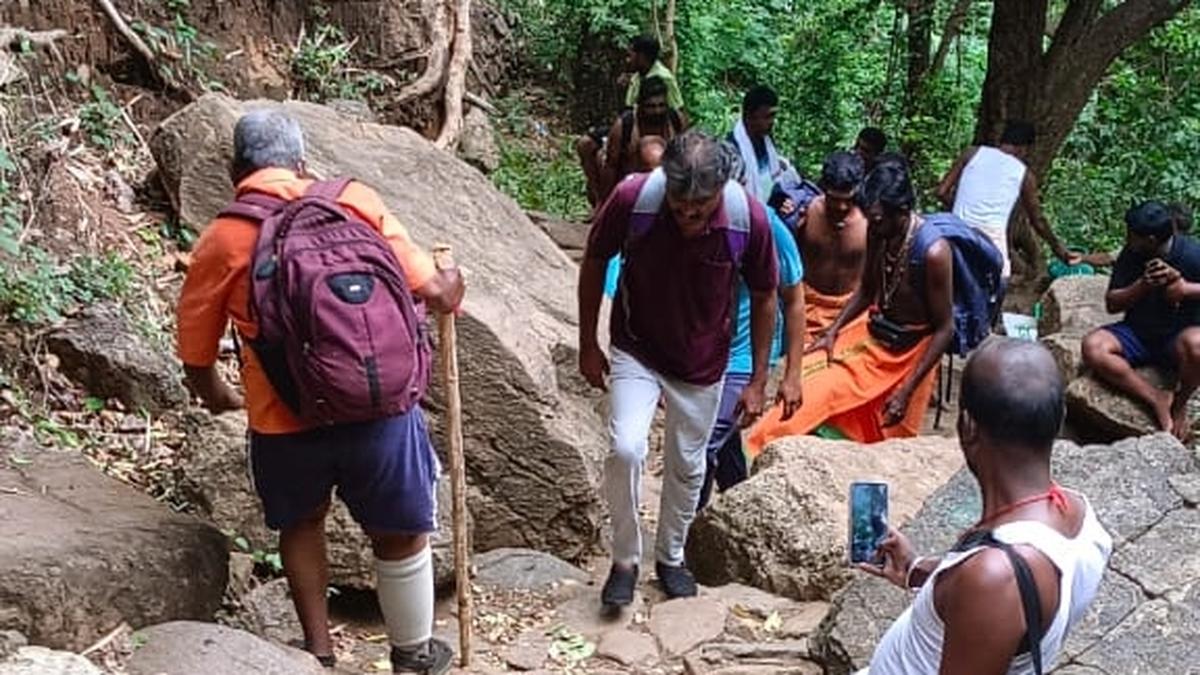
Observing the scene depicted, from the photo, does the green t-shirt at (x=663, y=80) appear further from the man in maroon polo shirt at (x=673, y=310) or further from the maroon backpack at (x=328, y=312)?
the maroon backpack at (x=328, y=312)

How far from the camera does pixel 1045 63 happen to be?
35.2 feet

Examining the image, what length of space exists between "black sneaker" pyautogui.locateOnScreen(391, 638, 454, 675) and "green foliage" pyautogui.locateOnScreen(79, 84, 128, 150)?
13.4 feet

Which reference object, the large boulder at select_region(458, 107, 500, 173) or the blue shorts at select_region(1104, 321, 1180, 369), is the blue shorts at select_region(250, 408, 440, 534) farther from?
the large boulder at select_region(458, 107, 500, 173)

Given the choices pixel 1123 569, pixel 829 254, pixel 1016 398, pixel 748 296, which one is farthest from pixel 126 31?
pixel 1016 398

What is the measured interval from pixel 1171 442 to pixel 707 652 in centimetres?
166

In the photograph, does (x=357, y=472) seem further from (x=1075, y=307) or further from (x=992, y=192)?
(x=1075, y=307)

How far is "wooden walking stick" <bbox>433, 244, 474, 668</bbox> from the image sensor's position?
13.1ft

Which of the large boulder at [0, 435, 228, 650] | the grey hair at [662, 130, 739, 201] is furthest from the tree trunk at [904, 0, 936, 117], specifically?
the large boulder at [0, 435, 228, 650]

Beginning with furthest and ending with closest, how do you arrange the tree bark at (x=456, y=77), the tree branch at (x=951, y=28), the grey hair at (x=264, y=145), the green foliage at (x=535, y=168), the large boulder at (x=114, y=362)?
the tree branch at (x=951, y=28) < the green foliage at (x=535, y=168) < the tree bark at (x=456, y=77) < the large boulder at (x=114, y=362) < the grey hair at (x=264, y=145)

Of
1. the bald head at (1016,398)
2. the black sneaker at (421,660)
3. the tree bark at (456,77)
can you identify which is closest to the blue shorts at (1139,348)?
the black sneaker at (421,660)

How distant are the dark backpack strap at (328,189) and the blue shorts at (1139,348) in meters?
4.72

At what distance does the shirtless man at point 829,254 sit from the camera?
21.4 feet

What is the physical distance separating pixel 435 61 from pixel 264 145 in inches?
267

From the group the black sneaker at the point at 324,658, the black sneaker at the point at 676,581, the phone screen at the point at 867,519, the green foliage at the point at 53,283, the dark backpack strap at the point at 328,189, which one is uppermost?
the dark backpack strap at the point at 328,189
